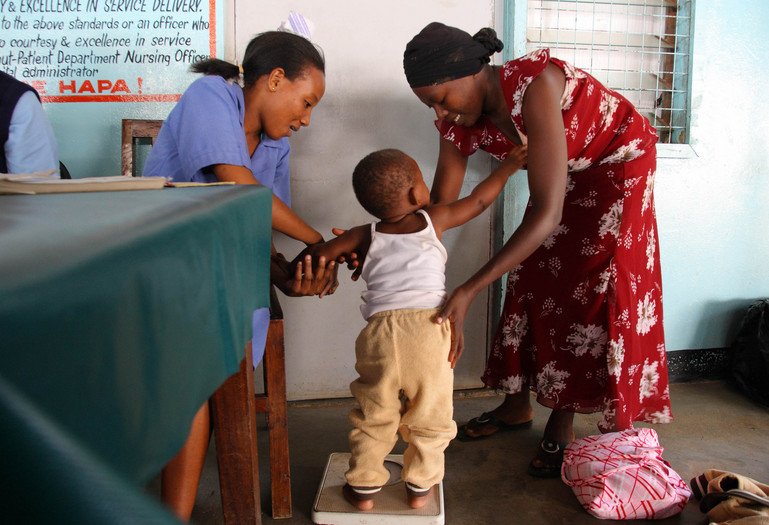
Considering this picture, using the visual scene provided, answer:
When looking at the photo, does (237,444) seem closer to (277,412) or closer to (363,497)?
(277,412)

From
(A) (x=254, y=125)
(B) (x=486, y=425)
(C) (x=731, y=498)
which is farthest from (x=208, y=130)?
(C) (x=731, y=498)

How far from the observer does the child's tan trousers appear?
62.7 inches

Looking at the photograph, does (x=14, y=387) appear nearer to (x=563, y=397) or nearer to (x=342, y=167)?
(x=563, y=397)

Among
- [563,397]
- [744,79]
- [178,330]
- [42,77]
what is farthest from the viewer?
[744,79]

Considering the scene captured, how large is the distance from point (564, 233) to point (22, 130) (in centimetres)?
189

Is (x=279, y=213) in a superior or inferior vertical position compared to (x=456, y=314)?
superior

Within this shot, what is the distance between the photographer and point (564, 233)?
78.3 inches

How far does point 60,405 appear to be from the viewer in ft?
1.02

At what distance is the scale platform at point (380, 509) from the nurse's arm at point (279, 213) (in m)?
0.79

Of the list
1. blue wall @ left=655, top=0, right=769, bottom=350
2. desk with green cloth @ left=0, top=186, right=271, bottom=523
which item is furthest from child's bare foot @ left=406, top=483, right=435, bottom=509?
blue wall @ left=655, top=0, right=769, bottom=350

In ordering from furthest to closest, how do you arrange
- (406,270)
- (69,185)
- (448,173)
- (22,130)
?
(448,173) < (22,130) < (406,270) < (69,185)

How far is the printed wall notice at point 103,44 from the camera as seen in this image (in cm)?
221

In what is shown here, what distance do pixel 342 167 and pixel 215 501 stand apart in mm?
1392

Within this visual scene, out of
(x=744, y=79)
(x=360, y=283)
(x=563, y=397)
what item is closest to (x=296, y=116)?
(x=360, y=283)
